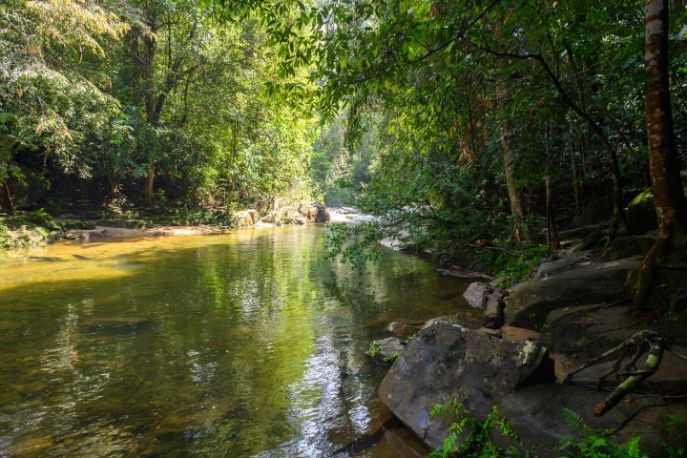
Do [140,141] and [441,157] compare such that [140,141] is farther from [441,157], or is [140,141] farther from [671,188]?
[671,188]

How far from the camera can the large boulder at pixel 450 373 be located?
3740 millimetres

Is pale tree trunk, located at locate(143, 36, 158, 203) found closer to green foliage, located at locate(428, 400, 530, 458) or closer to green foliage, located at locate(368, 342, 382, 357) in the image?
green foliage, located at locate(368, 342, 382, 357)

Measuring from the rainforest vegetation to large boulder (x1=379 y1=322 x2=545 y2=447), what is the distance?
1.77 m

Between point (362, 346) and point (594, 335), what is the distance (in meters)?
3.05

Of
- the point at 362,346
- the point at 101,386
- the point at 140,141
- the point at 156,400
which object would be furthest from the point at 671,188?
the point at 140,141

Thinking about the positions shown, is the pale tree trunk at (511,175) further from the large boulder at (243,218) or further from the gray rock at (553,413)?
the large boulder at (243,218)

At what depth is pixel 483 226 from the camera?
1109cm

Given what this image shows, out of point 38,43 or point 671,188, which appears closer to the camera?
point 671,188

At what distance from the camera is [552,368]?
3.76 meters

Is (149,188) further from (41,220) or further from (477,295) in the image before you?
(477,295)

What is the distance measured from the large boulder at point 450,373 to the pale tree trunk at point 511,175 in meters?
5.57

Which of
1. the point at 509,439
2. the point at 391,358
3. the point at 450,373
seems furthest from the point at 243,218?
the point at 509,439

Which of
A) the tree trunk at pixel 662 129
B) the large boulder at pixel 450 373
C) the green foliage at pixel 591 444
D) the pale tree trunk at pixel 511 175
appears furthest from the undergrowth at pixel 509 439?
the pale tree trunk at pixel 511 175

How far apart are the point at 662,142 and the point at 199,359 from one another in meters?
5.89
